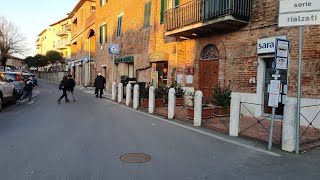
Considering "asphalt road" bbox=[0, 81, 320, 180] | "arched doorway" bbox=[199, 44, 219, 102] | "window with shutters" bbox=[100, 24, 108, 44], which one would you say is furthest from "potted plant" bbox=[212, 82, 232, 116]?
"window with shutters" bbox=[100, 24, 108, 44]

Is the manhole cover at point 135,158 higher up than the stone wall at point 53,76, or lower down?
lower down

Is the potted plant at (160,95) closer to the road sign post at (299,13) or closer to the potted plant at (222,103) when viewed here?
the potted plant at (222,103)

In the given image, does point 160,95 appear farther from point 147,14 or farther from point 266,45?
point 147,14

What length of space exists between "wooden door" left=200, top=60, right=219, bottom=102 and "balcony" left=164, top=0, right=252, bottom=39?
1.43m

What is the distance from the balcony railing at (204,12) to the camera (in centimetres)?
1220

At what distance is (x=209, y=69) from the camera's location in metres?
14.8

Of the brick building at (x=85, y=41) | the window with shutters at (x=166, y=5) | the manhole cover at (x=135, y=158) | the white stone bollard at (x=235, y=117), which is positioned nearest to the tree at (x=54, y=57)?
the brick building at (x=85, y=41)

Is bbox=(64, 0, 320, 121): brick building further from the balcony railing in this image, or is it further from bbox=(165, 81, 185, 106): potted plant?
bbox=(165, 81, 185, 106): potted plant

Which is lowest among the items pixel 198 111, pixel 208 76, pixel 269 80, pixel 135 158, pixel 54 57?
pixel 135 158

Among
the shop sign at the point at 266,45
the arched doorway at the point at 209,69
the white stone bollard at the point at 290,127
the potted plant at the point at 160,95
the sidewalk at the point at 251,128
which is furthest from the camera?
the potted plant at the point at 160,95

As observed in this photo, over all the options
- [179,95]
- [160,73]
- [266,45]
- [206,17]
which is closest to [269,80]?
[266,45]

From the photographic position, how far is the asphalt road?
5.15m

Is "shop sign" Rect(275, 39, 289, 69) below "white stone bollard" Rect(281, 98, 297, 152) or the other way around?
the other way around

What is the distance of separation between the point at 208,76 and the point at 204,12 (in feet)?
10.1
